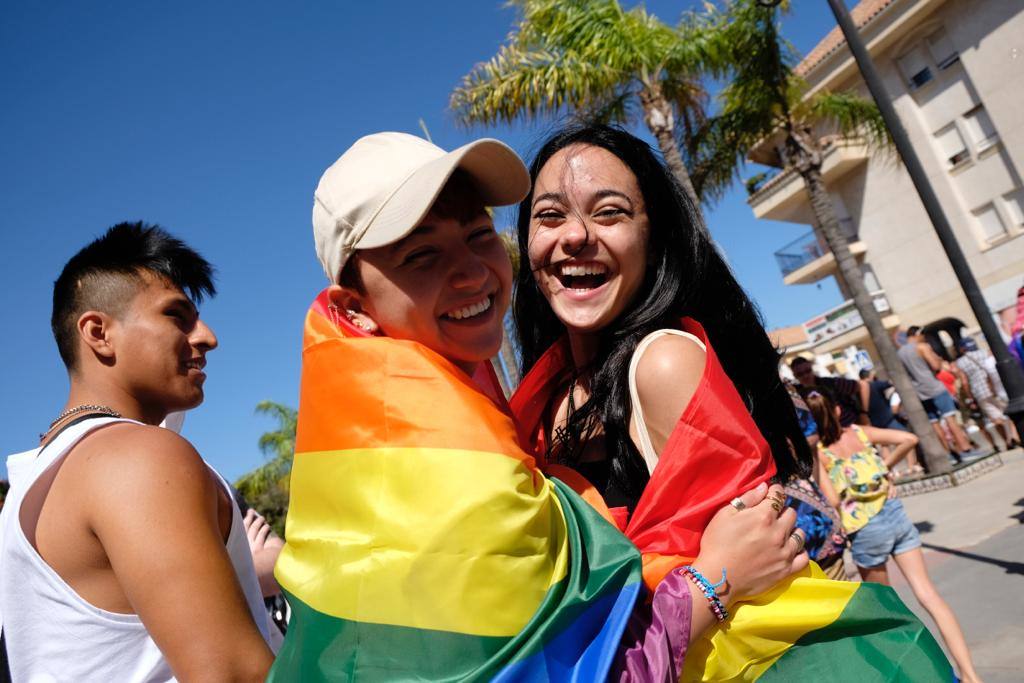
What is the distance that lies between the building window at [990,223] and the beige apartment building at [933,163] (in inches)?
1.3

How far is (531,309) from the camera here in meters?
2.76

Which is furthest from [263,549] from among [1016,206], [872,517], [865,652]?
[1016,206]

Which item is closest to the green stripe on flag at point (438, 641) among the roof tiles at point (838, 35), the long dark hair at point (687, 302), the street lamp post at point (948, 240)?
the long dark hair at point (687, 302)

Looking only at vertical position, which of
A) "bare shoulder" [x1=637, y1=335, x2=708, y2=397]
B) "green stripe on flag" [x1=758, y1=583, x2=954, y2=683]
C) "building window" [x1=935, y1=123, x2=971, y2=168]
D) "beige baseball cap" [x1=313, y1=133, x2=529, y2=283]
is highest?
"building window" [x1=935, y1=123, x2=971, y2=168]

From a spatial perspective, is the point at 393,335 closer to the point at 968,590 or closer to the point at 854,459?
the point at 854,459

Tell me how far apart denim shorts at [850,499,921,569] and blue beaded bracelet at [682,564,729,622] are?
12.7ft

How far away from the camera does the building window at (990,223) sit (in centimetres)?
2388

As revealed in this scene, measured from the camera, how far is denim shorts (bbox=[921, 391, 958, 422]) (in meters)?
12.8

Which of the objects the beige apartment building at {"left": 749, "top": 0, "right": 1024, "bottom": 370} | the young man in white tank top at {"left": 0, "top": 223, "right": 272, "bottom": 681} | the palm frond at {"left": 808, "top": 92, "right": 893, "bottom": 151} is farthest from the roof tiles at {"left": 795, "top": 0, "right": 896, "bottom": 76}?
the young man in white tank top at {"left": 0, "top": 223, "right": 272, "bottom": 681}

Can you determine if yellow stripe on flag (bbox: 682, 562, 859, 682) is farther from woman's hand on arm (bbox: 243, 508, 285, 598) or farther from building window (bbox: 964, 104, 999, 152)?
building window (bbox: 964, 104, 999, 152)

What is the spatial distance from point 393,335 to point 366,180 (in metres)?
0.37

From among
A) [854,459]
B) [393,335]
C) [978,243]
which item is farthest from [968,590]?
[978,243]

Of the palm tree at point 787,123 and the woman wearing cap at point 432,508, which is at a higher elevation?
the palm tree at point 787,123

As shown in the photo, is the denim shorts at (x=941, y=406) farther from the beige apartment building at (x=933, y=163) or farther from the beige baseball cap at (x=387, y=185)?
the beige baseball cap at (x=387, y=185)
